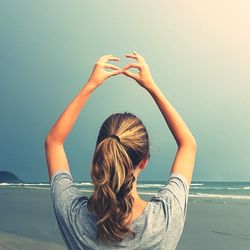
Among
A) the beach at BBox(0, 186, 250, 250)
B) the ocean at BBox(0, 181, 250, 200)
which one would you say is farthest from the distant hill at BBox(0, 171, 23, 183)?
the beach at BBox(0, 186, 250, 250)

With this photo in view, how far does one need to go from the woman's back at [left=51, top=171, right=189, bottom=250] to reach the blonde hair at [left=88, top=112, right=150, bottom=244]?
0.11 feet

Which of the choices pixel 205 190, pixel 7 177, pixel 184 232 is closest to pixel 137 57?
pixel 184 232

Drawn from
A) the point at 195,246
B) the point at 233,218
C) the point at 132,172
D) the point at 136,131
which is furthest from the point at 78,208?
the point at 233,218

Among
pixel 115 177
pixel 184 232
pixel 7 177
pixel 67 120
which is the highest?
pixel 67 120

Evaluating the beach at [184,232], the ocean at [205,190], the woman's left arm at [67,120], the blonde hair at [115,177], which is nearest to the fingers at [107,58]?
the woman's left arm at [67,120]

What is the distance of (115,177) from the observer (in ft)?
5.50

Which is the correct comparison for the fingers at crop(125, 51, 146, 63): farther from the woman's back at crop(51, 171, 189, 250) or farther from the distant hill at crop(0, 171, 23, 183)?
the distant hill at crop(0, 171, 23, 183)

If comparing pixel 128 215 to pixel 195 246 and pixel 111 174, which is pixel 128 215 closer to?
pixel 111 174

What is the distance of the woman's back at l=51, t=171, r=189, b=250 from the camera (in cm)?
165

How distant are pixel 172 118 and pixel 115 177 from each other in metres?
0.38

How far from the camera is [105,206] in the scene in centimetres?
168

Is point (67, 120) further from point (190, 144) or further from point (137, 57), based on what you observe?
point (190, 144)

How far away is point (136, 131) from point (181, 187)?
28cm

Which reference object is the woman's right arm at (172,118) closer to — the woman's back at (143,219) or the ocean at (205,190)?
the woman's back at (143,219)
